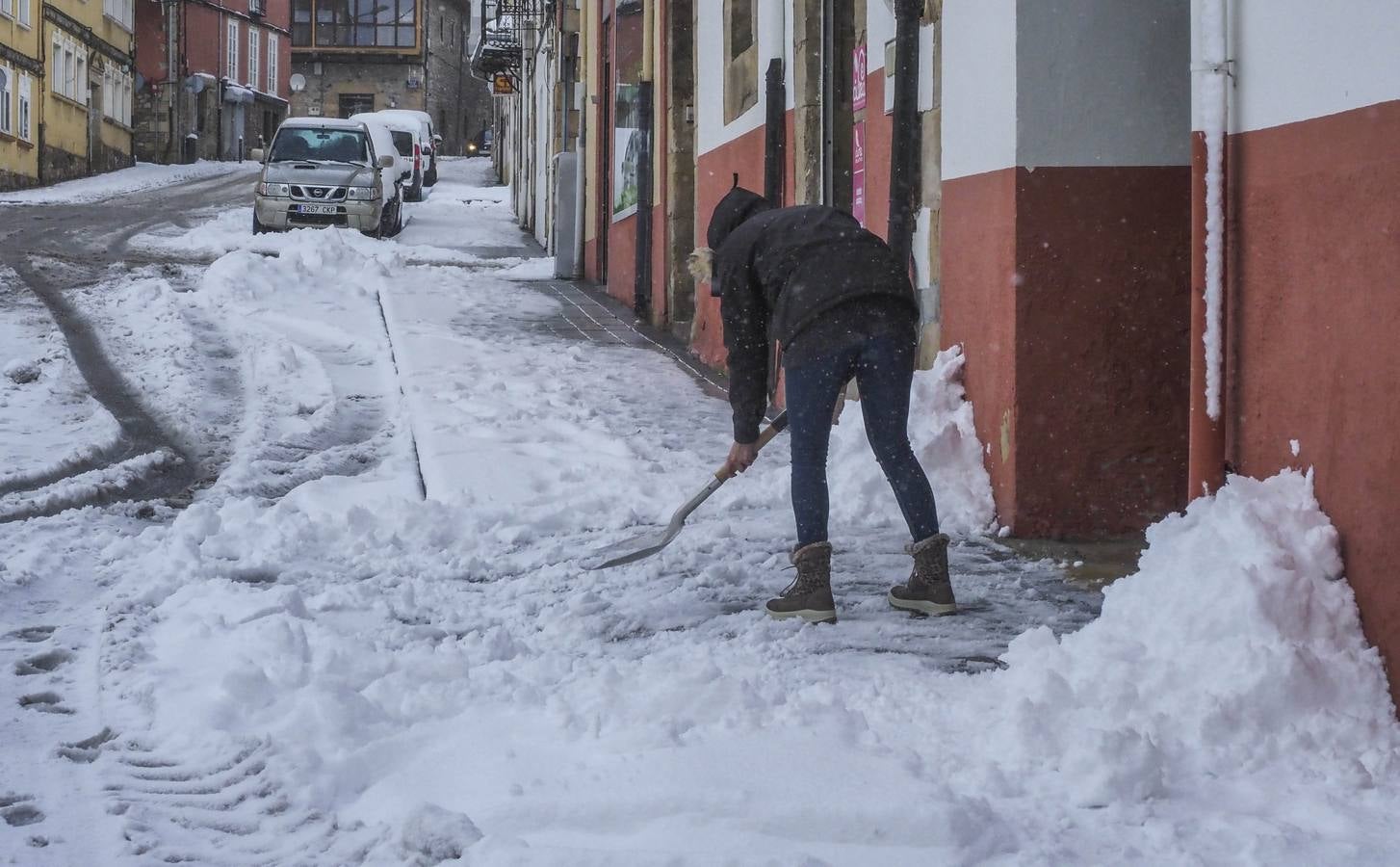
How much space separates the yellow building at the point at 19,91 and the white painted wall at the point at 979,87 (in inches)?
1152

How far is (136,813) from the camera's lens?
353cm

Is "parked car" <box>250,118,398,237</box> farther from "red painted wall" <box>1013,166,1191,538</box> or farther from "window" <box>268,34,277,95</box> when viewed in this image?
"window" <box>268,34,277,95</box>

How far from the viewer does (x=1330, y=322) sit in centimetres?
423

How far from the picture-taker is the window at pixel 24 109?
111 ft

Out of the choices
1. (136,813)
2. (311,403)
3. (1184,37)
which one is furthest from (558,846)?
(311,403)

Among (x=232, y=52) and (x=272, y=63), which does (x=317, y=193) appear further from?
(x=272, y=63)

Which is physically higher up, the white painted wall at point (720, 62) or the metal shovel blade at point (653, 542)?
the white painted wall at point (720, 62)

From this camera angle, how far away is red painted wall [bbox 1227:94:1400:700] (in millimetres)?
3932

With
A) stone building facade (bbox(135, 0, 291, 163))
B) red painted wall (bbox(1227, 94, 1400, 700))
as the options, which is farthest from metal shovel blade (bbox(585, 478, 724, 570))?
stone building facade (bbox(135, 0, 291, 163))

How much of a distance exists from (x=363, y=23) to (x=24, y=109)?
2869cm

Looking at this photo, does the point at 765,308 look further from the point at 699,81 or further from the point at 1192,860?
Result: the point at 699,81

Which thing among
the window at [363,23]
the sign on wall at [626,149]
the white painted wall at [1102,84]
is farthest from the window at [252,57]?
the white painted wall at [1102,84]

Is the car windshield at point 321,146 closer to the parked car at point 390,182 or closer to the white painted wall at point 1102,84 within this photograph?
the parked car at point 390,182

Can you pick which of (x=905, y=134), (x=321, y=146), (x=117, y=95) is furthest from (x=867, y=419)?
(x=117, y=95)
